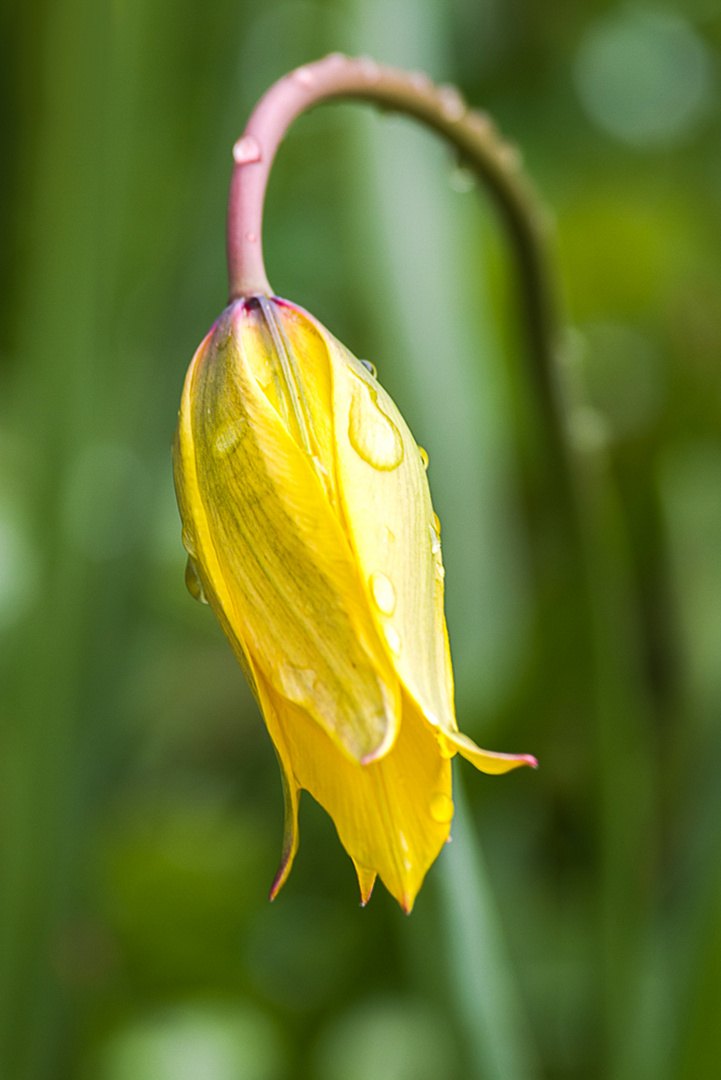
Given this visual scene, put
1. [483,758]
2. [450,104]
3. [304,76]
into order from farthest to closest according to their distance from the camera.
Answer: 1. [450,104]
2. [304,76]
3. [483,758]

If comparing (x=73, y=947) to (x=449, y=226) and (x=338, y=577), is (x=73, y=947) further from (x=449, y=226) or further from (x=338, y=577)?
(x=449, y=226)

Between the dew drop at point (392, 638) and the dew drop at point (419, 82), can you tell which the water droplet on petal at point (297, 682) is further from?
the dew drop at point (419, 82)

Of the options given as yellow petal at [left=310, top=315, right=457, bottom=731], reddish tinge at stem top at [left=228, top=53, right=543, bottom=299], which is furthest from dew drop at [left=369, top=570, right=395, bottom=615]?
reddish tinge at stem top at [left=228, top=53, right=543, bottom=299]

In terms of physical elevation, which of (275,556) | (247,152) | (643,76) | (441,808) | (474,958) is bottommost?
(474,958)

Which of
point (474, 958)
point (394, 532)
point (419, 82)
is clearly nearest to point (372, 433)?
point (394, 532)

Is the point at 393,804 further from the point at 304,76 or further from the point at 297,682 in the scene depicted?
the point at 304,76

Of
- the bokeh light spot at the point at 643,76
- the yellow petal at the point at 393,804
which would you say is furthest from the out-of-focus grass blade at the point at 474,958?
the bokeh light spot at the point at 643,76

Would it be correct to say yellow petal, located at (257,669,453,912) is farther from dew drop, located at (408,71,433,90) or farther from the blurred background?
dew drop, located at (408,71,433,90)

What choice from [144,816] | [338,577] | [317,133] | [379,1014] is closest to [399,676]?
[338,577]
